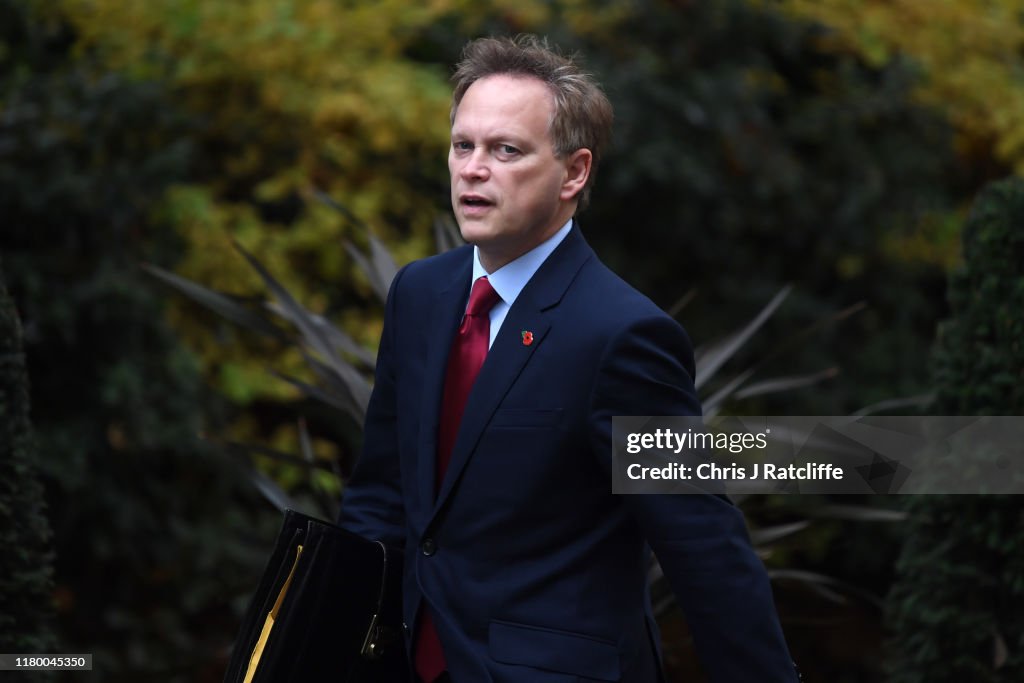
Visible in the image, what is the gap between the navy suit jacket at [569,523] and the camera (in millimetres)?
2012

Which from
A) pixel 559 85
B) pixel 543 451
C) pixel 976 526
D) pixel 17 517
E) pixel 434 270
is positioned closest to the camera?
pixel 543 451

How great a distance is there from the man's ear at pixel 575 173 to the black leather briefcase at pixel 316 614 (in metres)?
0.70

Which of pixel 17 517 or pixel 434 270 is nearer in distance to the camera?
pixel 434 270

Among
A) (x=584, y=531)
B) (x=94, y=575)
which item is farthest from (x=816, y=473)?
(x=94, y=575)

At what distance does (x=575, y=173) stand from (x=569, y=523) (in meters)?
0.60

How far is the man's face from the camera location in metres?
2.11

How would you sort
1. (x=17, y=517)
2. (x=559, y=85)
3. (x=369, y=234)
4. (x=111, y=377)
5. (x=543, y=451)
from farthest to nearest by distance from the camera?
(x=111, y=377) → (x=369, y=234) → (x=17, y=517) → (x=559, y=85) → (x=543, y=451)

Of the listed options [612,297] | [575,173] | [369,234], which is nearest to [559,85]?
[575,173]

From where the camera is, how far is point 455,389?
7.25ft

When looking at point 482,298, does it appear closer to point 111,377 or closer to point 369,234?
point 369,234

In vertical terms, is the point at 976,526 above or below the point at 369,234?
below

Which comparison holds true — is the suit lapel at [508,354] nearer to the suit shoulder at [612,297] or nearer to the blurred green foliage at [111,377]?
the suit shoulder at [612,297]

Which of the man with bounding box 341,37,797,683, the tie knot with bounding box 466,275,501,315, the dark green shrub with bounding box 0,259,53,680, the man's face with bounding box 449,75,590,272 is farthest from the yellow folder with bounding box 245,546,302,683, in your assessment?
the dark green shrub with bounding box 0,259,53,680

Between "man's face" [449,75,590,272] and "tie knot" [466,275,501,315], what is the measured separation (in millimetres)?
79
